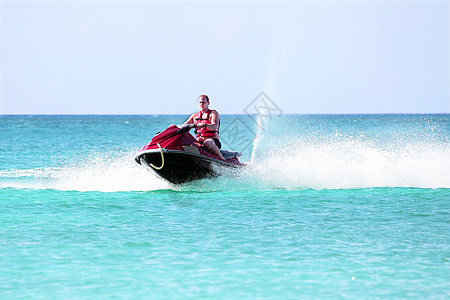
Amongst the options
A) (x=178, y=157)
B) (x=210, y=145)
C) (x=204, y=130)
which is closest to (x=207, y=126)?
(x=204, y=130)

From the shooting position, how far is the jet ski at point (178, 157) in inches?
459

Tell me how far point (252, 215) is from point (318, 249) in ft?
8.09

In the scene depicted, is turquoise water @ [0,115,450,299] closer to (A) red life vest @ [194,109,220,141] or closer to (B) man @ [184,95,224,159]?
(B) man @ [184,95,224,159]

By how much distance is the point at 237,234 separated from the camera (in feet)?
27.5

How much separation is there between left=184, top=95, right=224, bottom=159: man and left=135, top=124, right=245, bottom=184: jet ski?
0.14 m

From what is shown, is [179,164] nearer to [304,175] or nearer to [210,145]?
[210,145]

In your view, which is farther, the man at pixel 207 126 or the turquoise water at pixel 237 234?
the man at pixel 207 126

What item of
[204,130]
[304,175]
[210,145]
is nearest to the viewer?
[210,145]

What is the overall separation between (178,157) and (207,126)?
88 cm

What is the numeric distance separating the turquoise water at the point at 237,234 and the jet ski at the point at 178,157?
419 mm

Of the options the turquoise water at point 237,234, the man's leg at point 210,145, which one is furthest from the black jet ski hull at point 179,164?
the turquoise water at point 237,234

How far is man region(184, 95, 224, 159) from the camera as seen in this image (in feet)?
39.7

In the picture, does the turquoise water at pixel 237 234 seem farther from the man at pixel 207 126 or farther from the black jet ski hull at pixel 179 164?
the man at pixel 207 126
